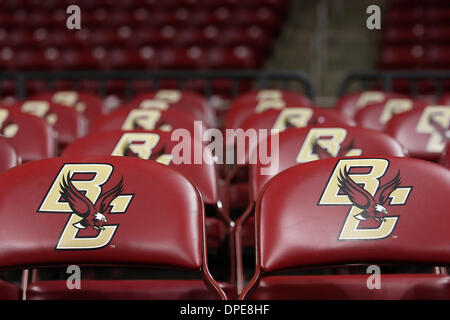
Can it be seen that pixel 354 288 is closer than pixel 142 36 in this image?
Yes

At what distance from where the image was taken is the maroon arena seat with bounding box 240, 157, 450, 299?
3.08ft

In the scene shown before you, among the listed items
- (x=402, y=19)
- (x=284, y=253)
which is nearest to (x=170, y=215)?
(x=284, y=253)

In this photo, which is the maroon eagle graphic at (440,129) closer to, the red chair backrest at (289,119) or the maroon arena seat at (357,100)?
the red chair backrest at (289,119)

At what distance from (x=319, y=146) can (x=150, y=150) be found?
1.49 feet

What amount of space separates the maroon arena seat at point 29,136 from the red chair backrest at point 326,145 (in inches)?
28.0

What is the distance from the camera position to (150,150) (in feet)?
4.60

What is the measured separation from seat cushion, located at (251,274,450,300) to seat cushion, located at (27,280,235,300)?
0.35 ft

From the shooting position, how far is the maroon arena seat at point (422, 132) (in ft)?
5.75

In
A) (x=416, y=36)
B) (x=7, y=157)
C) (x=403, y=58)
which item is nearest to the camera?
(x=7, y=157)

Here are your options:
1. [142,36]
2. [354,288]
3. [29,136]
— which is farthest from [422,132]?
[142,36]

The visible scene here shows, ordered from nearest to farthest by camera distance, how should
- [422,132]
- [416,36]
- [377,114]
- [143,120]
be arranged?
1. [422,132]
2. [143,120]
3. [377,114]
4. [416,36]

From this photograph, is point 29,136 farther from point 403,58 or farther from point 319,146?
point 403,58

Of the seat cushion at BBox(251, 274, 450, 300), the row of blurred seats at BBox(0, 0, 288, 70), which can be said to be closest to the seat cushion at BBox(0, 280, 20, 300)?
the seat cushion at BBox(251, 274, 450, 300)
